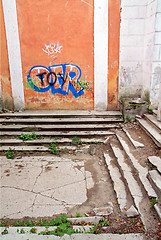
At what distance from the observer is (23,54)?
7.09 meters

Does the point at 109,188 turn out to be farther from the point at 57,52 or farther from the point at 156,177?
the point at 57,52

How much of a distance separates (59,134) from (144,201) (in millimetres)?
3414

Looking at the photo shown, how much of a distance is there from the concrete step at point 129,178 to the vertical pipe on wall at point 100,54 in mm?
2468

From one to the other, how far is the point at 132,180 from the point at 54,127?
127 inches

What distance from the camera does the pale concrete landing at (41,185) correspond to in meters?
3.64

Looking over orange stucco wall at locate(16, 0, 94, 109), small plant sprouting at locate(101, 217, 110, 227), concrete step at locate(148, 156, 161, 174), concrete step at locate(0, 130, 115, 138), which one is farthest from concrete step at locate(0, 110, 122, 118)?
small plant sprouting at locate(101, 217, 110, 227)

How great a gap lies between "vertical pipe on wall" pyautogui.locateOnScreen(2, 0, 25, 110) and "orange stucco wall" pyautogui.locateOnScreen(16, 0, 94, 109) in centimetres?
15

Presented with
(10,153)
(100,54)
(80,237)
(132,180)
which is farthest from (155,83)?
(80,237)

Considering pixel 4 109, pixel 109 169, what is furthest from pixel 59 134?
pixel 4 109

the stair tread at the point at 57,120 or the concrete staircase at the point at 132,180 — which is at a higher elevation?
the stair tread at the point at 57,120

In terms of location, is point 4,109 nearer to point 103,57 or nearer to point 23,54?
point 23,54

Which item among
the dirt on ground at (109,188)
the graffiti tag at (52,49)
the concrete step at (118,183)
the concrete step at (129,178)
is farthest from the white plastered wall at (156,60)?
the graffiti tag at (52,49)

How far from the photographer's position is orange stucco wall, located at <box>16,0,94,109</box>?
264 inches

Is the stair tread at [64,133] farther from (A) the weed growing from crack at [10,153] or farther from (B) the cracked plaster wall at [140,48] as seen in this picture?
(B) the cracked plaster wall at [140,48]
